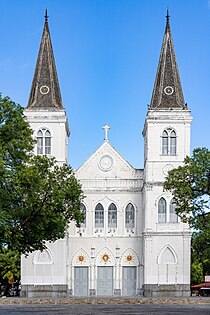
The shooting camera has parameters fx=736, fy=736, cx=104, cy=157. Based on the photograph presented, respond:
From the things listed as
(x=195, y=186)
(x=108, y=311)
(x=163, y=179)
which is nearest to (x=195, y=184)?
(x=195, y=186)

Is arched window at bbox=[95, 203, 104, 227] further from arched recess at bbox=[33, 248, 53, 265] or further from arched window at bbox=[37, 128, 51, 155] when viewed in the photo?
arched window at bbox=[37, 128, 51, 155]

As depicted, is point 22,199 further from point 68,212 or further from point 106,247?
point 106,247

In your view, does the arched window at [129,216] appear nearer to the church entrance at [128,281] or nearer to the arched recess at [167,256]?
the church entrance at [128,281]

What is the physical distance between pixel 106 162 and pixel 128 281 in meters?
10.0

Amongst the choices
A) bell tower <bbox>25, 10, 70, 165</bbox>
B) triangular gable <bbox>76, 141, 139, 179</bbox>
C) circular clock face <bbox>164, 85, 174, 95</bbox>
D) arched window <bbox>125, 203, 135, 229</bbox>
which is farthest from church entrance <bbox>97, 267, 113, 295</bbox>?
circular clock face <bbox>164, 85, 174, 95</bbox>

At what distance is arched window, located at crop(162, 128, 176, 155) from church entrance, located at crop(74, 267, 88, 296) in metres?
11.8

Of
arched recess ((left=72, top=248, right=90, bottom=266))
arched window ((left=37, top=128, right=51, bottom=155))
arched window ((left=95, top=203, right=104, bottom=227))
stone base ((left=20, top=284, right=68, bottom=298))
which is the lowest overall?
stone base ((left=20, top=284, right=68, bottom=298))

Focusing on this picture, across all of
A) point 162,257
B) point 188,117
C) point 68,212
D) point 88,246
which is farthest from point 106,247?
point 68,212

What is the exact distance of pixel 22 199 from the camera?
3331cm

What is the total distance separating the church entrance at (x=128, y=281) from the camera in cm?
6012

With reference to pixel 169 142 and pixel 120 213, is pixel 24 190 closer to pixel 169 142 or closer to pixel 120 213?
pixel 169 142

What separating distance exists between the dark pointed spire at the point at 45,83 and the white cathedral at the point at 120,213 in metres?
0.08

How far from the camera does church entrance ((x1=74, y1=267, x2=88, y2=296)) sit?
6031 centimetres

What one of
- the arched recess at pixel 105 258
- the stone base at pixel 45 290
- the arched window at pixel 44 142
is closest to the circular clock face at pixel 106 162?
the arched window at pixel 44 142
